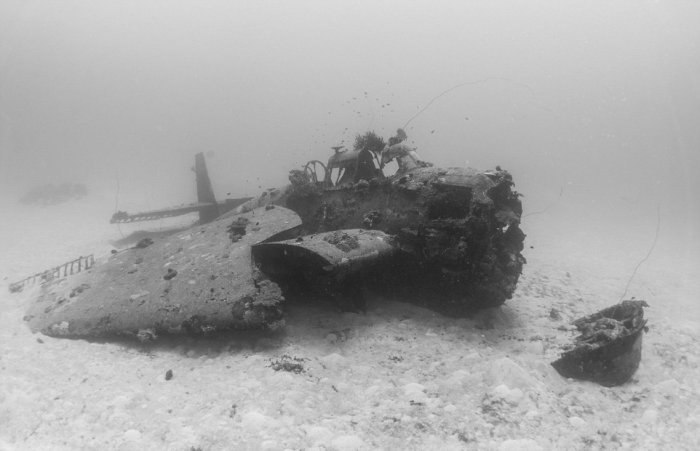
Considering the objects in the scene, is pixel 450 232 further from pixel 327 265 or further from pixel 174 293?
pixel 174 293

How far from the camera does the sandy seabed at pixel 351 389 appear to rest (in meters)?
3.54

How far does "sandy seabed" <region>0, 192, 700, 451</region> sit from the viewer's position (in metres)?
3.54

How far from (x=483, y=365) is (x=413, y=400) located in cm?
135

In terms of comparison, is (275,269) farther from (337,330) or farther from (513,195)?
(513,195)

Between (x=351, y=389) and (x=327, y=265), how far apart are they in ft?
5.92

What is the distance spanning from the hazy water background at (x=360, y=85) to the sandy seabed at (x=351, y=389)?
67.8 m

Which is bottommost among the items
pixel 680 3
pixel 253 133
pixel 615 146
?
pixel 615 146

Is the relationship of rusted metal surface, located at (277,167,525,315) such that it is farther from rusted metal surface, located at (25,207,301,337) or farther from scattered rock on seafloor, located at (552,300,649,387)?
rusted metal surface, located at (25,207,301,337)

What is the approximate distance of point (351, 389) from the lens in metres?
4.45

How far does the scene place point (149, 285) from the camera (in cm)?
634

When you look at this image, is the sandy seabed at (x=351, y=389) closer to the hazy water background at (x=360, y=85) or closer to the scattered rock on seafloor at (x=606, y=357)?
the scattered rock on seafloor at (x=606, y=357)

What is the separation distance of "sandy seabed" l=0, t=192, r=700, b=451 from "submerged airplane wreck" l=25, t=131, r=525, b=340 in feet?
1.24

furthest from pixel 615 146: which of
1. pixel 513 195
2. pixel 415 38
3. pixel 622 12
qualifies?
pixel 513 195

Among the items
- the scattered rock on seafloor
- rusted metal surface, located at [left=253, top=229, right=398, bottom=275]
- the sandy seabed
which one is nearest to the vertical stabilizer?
the sandy seabed
